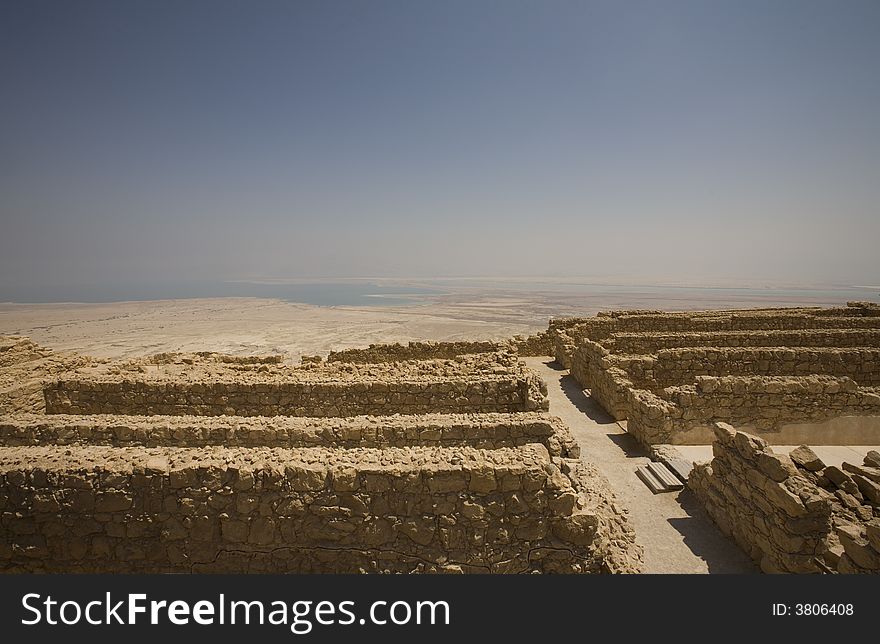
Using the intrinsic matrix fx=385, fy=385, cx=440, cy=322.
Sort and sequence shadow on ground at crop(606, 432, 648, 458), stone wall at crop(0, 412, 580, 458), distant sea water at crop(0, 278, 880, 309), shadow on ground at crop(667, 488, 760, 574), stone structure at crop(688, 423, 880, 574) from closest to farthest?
stone structure at crop(688, 423, 880, 574) → shadow on ground at crop(667, 488, 760, 574) → stone wall at crop(0, 412, 580, 458) → shadow on ground at crop(606, 432, 648, 458) → distant sea water at crop(0, 278, 880, 309)

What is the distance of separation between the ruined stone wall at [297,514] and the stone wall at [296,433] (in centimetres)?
143

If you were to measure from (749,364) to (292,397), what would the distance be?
1180cm

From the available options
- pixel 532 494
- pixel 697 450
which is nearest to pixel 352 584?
pixel 532 494

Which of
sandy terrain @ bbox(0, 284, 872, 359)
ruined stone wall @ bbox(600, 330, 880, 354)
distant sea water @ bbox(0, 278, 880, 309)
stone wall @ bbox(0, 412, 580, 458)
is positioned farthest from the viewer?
distant sea water @ bbox(0, 278, 880, 309)

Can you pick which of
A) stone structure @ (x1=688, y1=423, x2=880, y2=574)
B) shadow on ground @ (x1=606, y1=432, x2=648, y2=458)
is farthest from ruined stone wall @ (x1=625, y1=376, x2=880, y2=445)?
stone structure @ (x1=688, y1=423, x2=880, y2=574)

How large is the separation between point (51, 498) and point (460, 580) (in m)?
4.31

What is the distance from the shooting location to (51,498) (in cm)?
403

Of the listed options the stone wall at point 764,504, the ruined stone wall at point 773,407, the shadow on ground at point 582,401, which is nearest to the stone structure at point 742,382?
the ruined stone wall at point 773,407

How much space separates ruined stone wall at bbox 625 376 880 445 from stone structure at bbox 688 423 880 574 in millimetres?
2365

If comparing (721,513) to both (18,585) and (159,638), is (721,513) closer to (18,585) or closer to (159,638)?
(159,638)

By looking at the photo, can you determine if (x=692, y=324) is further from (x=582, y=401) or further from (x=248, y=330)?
(x=248, y=330)

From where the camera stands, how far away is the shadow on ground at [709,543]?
4.94 m

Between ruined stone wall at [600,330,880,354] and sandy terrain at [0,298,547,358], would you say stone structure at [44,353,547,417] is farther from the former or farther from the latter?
sandy terrain at [0,298,547,358]

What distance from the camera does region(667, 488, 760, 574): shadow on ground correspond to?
194 inches
